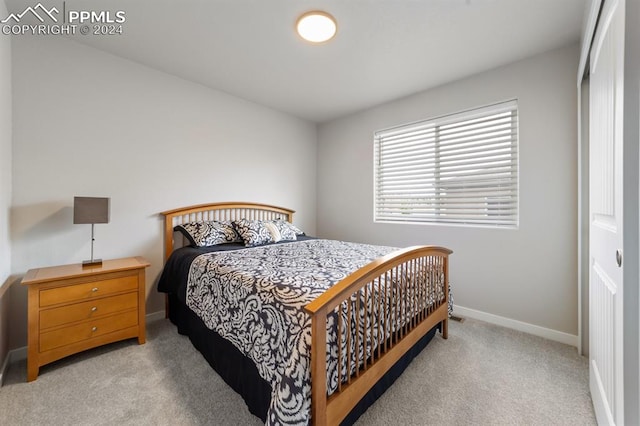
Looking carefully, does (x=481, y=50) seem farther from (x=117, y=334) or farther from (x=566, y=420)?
(x=117, y=334)

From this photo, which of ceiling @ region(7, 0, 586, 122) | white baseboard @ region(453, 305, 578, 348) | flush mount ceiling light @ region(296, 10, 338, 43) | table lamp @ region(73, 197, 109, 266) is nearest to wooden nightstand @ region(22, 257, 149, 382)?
table lamp @ region(73, 197, 109, 266)

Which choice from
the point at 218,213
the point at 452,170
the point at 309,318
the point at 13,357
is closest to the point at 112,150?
the point at 218,213

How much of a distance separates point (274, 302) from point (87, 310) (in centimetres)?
160

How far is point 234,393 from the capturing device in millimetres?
1554

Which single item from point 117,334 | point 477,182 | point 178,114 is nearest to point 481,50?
point 477,182

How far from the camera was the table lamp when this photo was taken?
1.91m

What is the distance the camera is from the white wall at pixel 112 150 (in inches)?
77.6

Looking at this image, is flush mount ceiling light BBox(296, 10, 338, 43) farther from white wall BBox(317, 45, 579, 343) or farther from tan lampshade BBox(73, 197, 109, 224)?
tan lampshade BBox(73, 197, 109, 224)

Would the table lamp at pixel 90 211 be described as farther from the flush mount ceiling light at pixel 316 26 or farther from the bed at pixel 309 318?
the flush mount ceiling light at pixel 316 26

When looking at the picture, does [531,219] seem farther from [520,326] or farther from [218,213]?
[218,213]

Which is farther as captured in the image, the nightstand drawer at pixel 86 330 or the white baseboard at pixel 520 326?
the white baseboard at pixel 520 326

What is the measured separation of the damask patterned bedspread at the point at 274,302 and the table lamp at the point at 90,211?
30.5 inches

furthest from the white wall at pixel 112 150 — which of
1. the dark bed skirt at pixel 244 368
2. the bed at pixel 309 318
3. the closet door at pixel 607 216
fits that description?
the closet door at pixel 607 216

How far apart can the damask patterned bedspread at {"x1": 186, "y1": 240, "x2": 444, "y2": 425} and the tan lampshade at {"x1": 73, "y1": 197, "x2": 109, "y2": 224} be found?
778 mm
